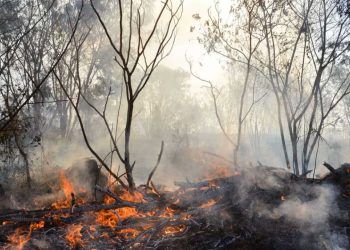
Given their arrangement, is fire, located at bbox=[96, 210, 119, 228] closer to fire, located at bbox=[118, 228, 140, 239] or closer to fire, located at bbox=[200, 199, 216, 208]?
fire, located at bbox=[118, 228, 140, 239]

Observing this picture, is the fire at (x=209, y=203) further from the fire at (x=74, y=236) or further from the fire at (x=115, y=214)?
the fire at (x=74, y=236)

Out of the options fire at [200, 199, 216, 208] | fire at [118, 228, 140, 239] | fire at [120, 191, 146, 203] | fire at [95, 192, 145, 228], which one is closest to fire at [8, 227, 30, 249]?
fire at [95, 192, 145, 228]

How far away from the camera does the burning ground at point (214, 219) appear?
3830 mm

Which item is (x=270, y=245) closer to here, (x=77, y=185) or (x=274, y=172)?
(x=274, y=172)

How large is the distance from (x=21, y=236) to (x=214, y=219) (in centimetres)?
214

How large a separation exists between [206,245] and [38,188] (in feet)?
32.7

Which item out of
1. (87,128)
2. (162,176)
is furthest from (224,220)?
(87,128)

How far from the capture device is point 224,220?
4.06 m

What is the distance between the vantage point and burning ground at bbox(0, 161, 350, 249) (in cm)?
383

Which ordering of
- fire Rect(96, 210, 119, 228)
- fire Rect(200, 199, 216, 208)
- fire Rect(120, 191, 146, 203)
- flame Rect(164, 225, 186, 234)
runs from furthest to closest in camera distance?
fire Rect(120, 191, 146, 203) → fire Rect(200, 199, 216, 208) → fire Rect(96, 210, 119, 228) → flame Rect(164, 225, 186, 234)

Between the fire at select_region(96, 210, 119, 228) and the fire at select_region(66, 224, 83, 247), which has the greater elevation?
the fire at select_region(96, 210, 119, 228)

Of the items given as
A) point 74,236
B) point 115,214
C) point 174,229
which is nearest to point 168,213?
point 174,229

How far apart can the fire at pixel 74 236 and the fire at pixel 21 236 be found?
415 mm

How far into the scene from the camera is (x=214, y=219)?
4.09 metres
